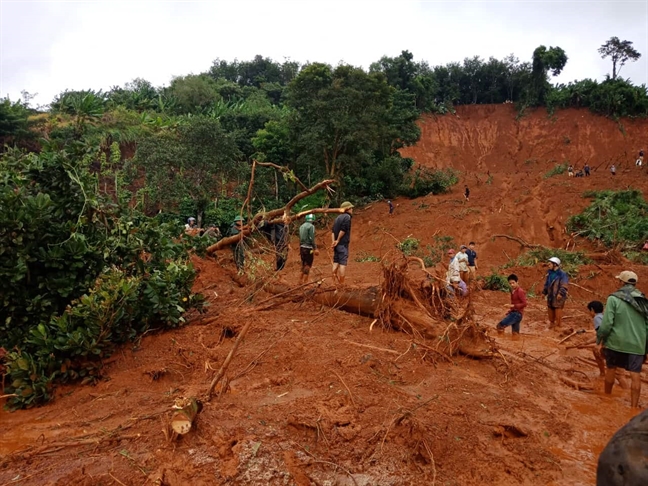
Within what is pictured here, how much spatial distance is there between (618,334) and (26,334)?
6.92 meters

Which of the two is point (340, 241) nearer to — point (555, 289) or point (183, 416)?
point (555, 289)

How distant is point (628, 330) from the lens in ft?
17.1

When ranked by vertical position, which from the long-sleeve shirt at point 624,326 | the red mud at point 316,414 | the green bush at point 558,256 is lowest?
the green bush at point 558,256

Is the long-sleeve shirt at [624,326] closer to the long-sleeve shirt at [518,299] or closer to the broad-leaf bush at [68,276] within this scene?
the long-sleeve shirt at [518,299]

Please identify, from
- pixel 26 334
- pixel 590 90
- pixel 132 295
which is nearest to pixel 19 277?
pixel 26 334

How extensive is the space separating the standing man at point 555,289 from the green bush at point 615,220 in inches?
331

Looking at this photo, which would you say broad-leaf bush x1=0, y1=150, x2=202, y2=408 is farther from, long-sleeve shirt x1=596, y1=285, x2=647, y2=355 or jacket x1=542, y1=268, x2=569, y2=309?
jacket x1=542, y1=268, x2=569, y2=309

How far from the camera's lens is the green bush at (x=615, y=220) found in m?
17.0

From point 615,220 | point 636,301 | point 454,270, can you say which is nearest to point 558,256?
point 615,220

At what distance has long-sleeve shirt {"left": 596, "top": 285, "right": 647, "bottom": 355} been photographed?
517 centimetres

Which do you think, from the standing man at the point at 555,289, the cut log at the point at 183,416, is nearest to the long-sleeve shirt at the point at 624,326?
the standing man at the point at 555,289

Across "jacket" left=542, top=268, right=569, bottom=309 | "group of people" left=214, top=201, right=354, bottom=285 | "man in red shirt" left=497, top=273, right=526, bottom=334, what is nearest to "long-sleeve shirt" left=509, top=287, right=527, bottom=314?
"man in red shirt" left=497, top=273, right=526, bottom=334

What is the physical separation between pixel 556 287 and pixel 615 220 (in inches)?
455

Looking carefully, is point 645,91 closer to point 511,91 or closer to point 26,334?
point 511,91
